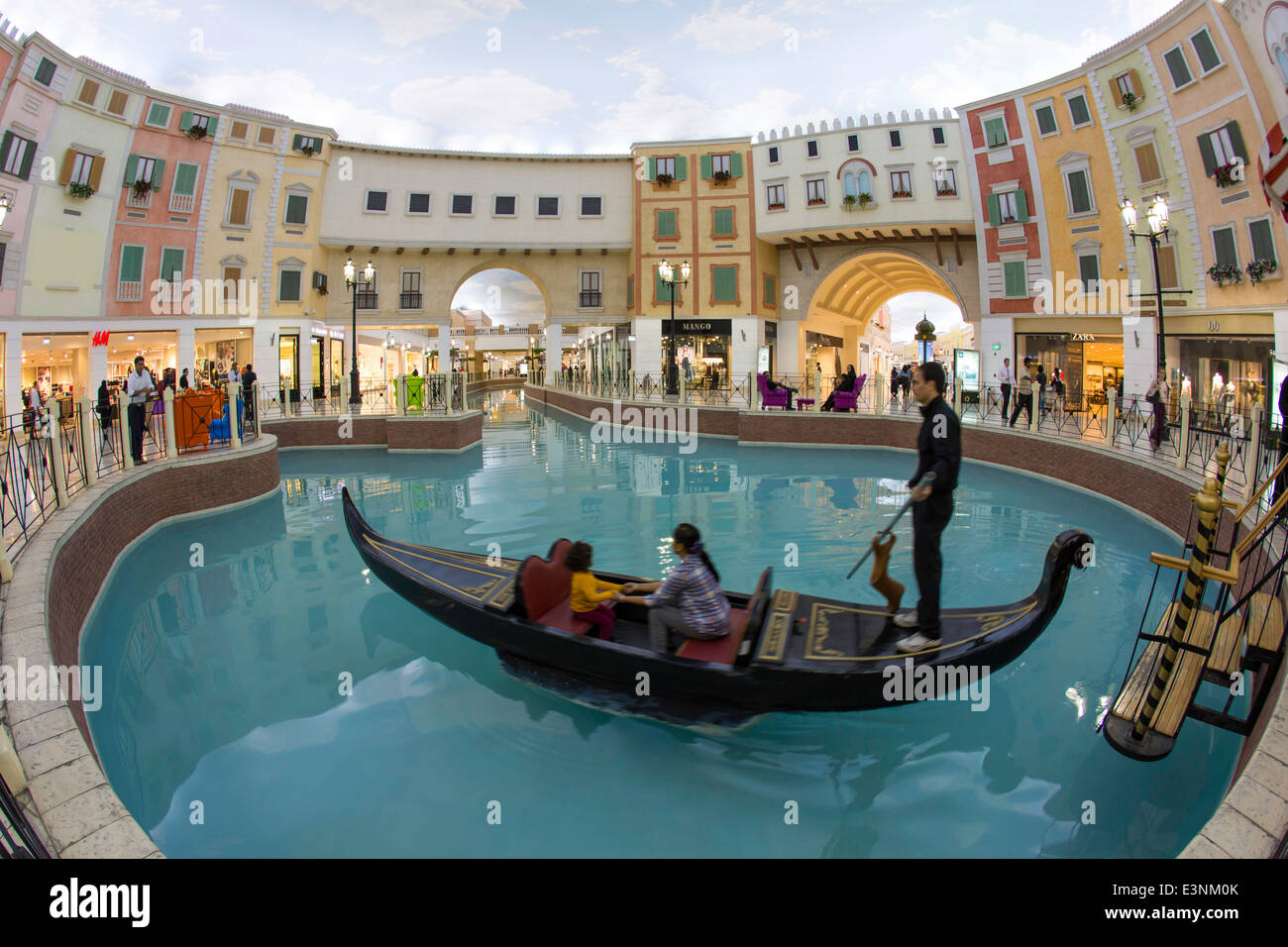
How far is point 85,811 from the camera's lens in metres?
3.18

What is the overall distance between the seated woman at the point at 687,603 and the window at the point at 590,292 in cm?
2707

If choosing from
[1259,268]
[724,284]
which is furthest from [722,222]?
[1259,268]

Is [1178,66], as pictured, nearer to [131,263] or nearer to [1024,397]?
[1024,397]

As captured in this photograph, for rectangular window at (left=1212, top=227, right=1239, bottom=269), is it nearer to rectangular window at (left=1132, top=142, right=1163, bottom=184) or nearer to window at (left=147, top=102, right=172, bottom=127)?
rectangular window at (left=1132, top=142, right=1163, bottom=184)

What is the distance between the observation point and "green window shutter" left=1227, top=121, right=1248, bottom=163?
53.5 feet

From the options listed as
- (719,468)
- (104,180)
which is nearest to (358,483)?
(719,468)

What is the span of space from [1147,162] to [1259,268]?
5006mm

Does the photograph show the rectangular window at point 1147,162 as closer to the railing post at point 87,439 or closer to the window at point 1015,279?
the window at point 1015,279

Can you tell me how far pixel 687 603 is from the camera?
4680 millimetres

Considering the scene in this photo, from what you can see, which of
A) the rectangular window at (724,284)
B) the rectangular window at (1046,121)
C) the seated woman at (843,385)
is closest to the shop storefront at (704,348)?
the rectangular window at (724,284)

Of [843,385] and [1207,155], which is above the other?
[1207,155]

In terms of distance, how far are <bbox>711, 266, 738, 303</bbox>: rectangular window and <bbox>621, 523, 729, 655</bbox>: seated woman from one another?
2485 centimetres
